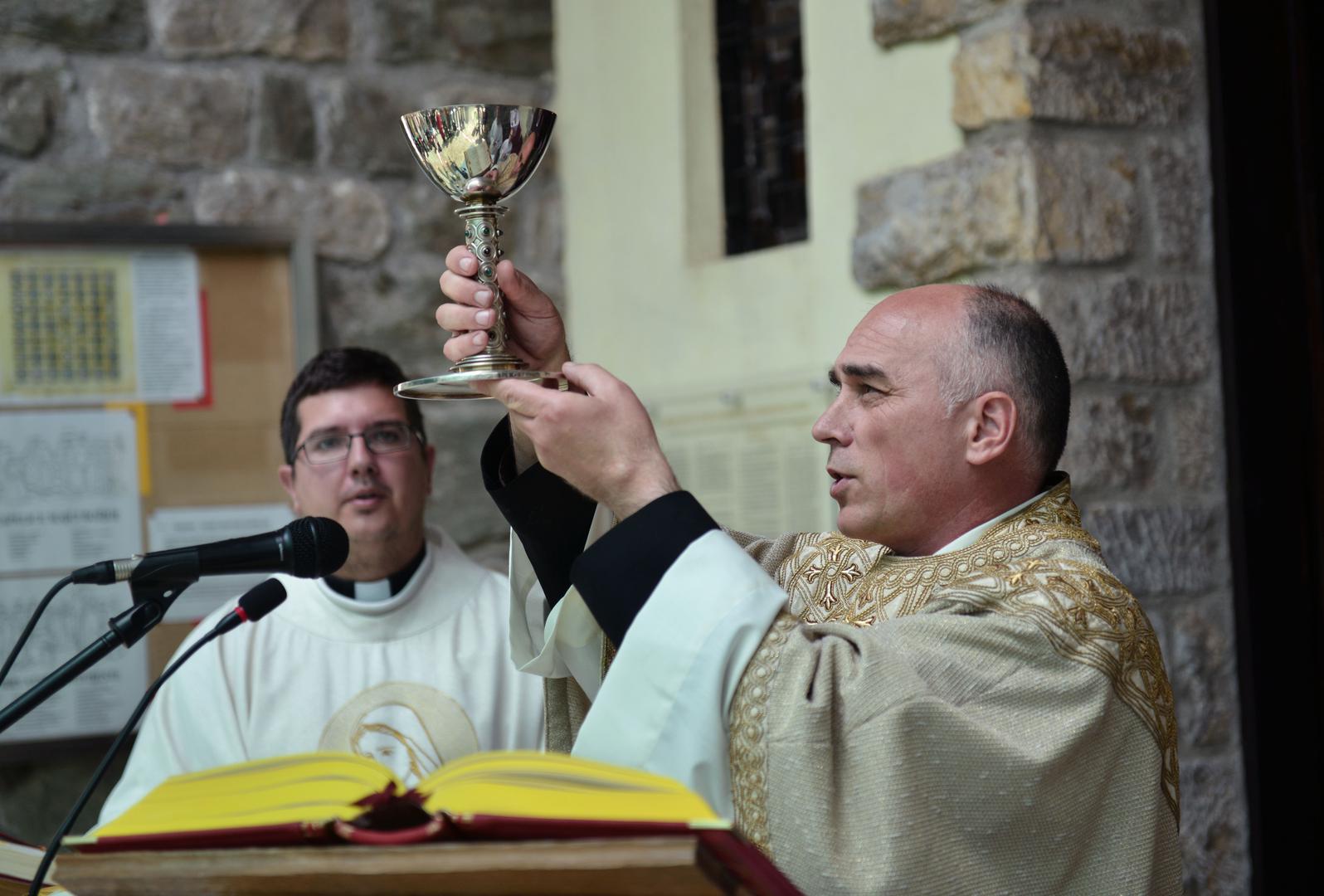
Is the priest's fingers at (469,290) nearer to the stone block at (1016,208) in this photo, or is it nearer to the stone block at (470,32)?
the stone block at (1016,208)

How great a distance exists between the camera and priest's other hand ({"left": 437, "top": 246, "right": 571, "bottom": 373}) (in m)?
2.11

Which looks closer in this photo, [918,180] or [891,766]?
[891,766]

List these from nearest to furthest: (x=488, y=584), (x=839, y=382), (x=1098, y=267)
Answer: (x=839, y=382) → (x=1098, y=267) → (x=488, y=584)

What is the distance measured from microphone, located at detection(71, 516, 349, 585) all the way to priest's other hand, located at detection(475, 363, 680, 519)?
0.96 feet

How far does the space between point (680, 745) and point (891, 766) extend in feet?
0.85

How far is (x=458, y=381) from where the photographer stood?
195cm

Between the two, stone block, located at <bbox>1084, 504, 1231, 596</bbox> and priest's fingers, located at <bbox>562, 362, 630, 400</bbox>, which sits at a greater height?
priest's fingers, located at <bbox>562, 362, 630, 400</bbox>

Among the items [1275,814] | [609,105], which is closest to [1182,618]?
[1275,814]

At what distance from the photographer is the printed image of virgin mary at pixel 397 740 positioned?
3.52m

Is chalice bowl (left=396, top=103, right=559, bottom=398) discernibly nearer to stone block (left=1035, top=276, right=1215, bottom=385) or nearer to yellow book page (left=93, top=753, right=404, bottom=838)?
yellow book page (left=93, top=753, right=404, bottom=838)

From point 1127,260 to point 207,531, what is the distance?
2455 millimetres

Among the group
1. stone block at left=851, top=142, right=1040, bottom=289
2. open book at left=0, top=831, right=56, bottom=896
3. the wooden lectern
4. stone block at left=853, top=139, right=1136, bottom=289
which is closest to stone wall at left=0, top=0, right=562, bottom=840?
stone block at left=851, top=142, right=1040, bottom=289

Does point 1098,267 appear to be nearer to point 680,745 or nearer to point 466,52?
point 680,745

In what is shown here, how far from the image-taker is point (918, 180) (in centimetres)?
352
